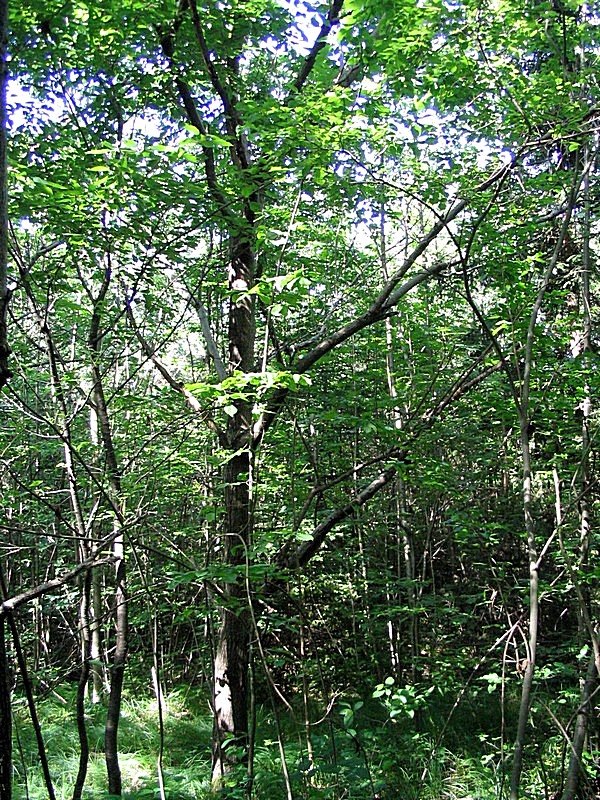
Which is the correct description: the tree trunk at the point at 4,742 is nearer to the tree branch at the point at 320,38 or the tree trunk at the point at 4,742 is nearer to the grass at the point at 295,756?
the grass at the point at 295,756

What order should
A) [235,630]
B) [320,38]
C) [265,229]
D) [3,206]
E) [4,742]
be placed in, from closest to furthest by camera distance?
[3,206] < [4,742] < [265,229] < [320,38] < [235,630]

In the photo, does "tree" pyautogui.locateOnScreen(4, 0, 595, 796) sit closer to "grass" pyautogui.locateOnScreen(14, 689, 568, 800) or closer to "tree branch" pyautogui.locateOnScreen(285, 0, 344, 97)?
"tree branch" pyautogui.locateOnScreen(285, 0, 344, 97)

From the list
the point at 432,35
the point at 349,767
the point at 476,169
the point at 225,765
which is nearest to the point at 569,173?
the point at 476,169

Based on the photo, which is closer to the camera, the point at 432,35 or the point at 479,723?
the point at 432,35

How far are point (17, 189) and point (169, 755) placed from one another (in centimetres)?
520

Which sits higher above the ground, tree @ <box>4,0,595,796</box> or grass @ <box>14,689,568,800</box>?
tree @ <box>4,0,595,796</box>

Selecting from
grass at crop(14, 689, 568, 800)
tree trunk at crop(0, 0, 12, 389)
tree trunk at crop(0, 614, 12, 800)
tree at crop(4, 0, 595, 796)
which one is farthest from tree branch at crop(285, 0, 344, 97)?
grass at crop(14, 689, 568, 800)

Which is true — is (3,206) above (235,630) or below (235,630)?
above

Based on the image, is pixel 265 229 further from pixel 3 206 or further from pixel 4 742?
pixel 4 742

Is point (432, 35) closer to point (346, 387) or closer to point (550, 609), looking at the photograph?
point (346, 387)

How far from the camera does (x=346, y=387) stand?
6.10 meters

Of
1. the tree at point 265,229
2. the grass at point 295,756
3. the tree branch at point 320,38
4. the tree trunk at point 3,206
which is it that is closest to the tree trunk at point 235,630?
the tree at point 265,229

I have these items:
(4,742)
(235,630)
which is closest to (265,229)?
(4,742)

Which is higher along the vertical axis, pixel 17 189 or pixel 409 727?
pixel 17 189
